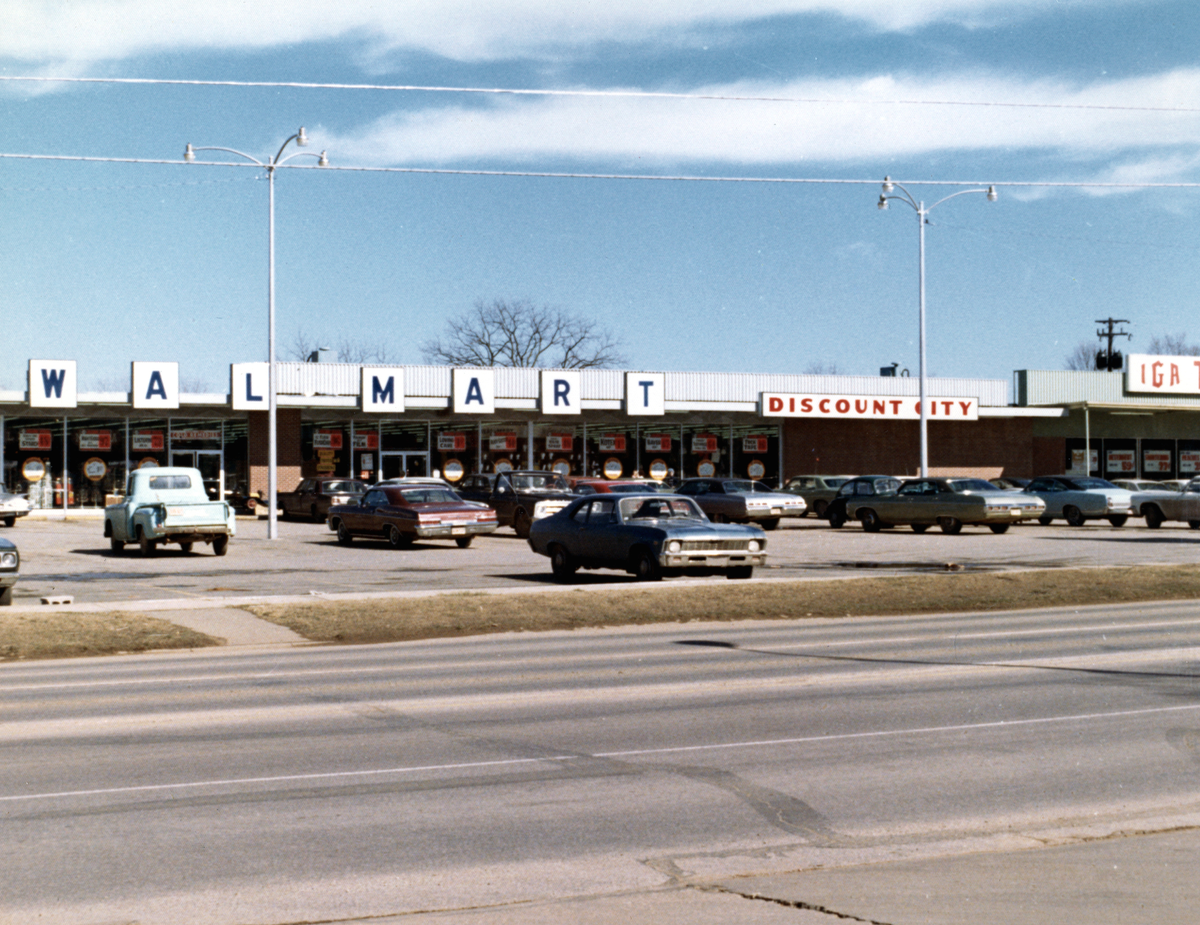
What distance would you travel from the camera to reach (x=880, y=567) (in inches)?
1011

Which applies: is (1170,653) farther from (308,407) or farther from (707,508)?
(308,407)

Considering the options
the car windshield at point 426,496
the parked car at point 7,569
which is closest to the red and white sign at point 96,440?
the car windshield at point 426,496

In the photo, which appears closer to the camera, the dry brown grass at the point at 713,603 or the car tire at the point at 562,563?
the dry brown grass at the point at 713,603

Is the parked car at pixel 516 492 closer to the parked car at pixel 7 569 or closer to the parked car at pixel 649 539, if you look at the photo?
the parked car at pixel 649 539

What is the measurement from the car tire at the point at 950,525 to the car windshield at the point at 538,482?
10188mm

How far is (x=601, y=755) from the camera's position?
27.9ft

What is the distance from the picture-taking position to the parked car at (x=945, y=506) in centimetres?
3491

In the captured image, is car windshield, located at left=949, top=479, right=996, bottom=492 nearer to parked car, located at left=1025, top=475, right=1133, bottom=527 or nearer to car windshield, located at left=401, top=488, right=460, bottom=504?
parked car, located at left=1025, top=475, right=1133, bottom=527

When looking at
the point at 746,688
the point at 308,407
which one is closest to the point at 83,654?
the point at 746,688

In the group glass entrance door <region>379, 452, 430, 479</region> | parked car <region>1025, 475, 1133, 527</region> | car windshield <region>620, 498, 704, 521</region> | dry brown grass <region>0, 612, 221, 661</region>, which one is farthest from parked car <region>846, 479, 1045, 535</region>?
dry brown grass <region>0, 612, 221, 661</region>

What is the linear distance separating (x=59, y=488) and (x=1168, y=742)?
46.0 metres

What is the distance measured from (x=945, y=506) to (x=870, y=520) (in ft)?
9.17

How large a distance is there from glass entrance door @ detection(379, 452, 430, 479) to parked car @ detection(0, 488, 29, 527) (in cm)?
1439

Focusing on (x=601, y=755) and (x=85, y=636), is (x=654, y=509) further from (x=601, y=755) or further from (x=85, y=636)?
(x=601, y=755)
